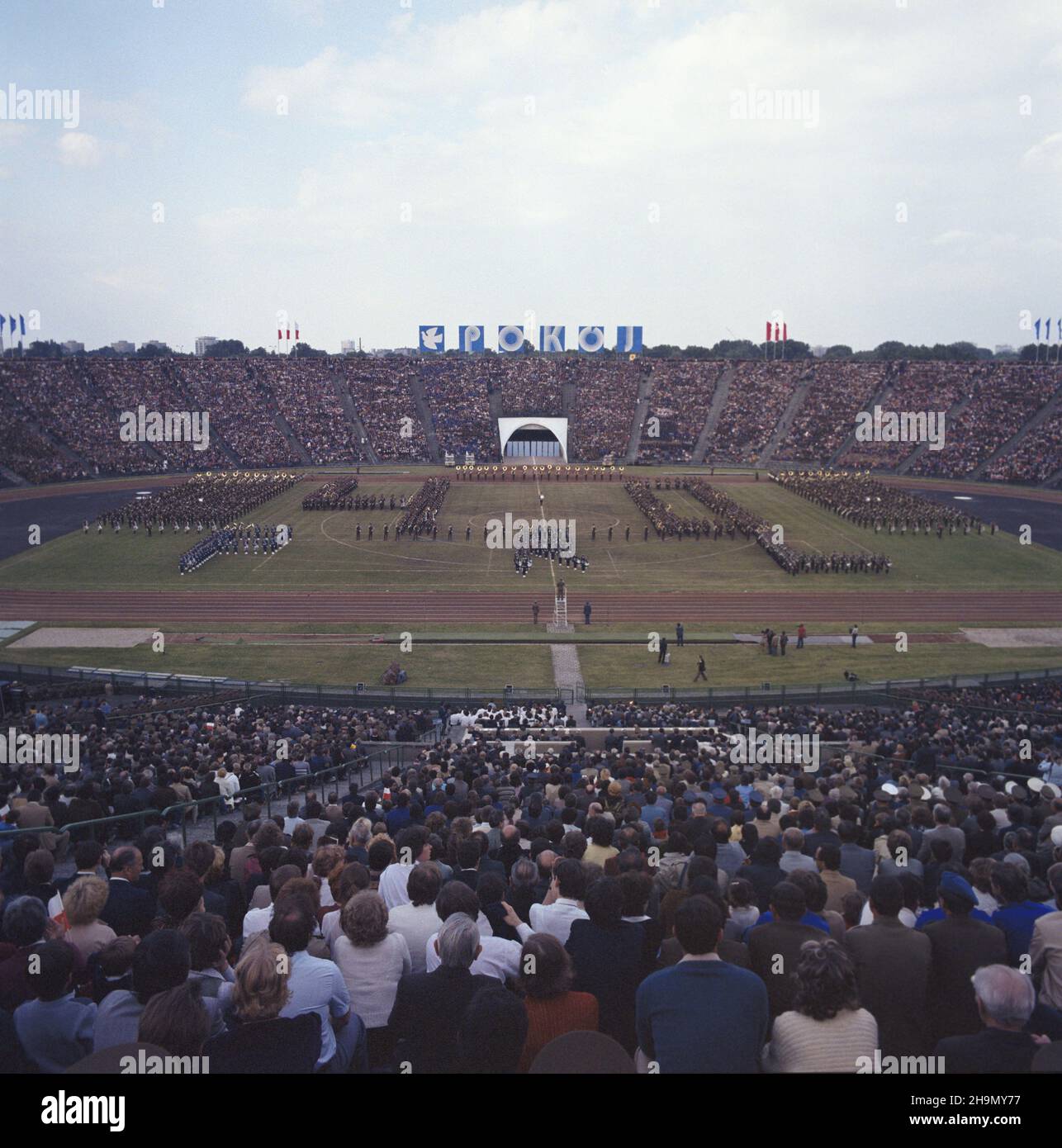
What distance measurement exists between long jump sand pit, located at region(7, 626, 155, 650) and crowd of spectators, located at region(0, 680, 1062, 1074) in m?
22.9

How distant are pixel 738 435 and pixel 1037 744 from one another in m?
85.4

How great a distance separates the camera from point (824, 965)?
493 centimetres

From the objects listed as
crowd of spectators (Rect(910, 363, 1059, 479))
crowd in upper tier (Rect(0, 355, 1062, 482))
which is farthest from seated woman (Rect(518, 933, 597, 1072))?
crowd of spectators (Rect(910, 363, 1059, 479))

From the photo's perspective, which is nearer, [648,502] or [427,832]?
[427,832]

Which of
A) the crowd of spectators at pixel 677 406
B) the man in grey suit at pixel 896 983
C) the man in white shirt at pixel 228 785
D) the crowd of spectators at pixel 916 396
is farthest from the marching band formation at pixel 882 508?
the man in grey suit at pixel 896 983

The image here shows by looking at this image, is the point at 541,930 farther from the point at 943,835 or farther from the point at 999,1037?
the point at 943,835

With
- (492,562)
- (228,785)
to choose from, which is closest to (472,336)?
(492,562)

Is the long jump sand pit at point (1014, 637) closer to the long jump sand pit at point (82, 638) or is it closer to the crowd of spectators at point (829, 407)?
the long jump sand pit at point (82, 638)

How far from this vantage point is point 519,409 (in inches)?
4299

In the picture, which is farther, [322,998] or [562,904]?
[562,904]

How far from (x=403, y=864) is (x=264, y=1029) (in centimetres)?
359

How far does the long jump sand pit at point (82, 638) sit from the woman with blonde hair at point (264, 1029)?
3319cm
